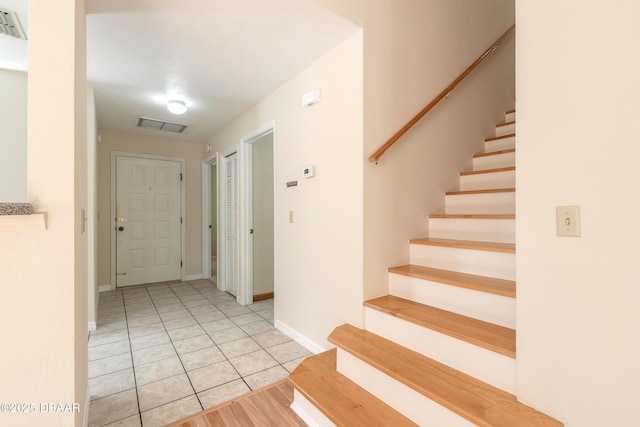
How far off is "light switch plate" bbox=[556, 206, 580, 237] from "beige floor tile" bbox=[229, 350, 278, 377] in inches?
82.1

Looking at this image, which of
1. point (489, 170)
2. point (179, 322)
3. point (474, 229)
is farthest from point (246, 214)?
point (489, 170)

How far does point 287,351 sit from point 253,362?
12.1 inches

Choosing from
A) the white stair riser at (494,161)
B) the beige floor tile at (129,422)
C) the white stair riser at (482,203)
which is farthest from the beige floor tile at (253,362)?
the white stair riser at (494,161)

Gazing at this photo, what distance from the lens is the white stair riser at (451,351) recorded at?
1.33m

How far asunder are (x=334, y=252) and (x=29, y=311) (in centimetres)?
167

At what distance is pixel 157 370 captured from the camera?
2238mm

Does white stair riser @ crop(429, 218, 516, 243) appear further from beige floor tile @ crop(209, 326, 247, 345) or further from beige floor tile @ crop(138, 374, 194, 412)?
beige floor tile @ crop(138, 374, 194, 412)

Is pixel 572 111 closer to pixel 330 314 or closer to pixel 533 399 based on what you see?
pixel 533 399

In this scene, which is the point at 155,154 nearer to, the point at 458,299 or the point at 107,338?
the point at 107,338

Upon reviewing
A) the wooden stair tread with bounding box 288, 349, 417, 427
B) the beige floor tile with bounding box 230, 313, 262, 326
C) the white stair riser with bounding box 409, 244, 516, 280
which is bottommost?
the beige floor tile with bounding box 230, 313, 262, 326

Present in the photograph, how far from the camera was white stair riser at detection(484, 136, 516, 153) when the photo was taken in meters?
2.71

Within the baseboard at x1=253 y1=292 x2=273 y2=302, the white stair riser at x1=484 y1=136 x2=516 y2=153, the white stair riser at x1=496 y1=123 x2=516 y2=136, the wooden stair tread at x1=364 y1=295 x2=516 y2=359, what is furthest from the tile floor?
the white stair riser at x1=496 y1=123 x2=516 y2=136

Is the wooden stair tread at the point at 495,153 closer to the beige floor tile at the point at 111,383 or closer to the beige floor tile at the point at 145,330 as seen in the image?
the beige floor tile at the point at 111,383

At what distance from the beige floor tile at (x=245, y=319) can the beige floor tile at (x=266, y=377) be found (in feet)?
3.34
